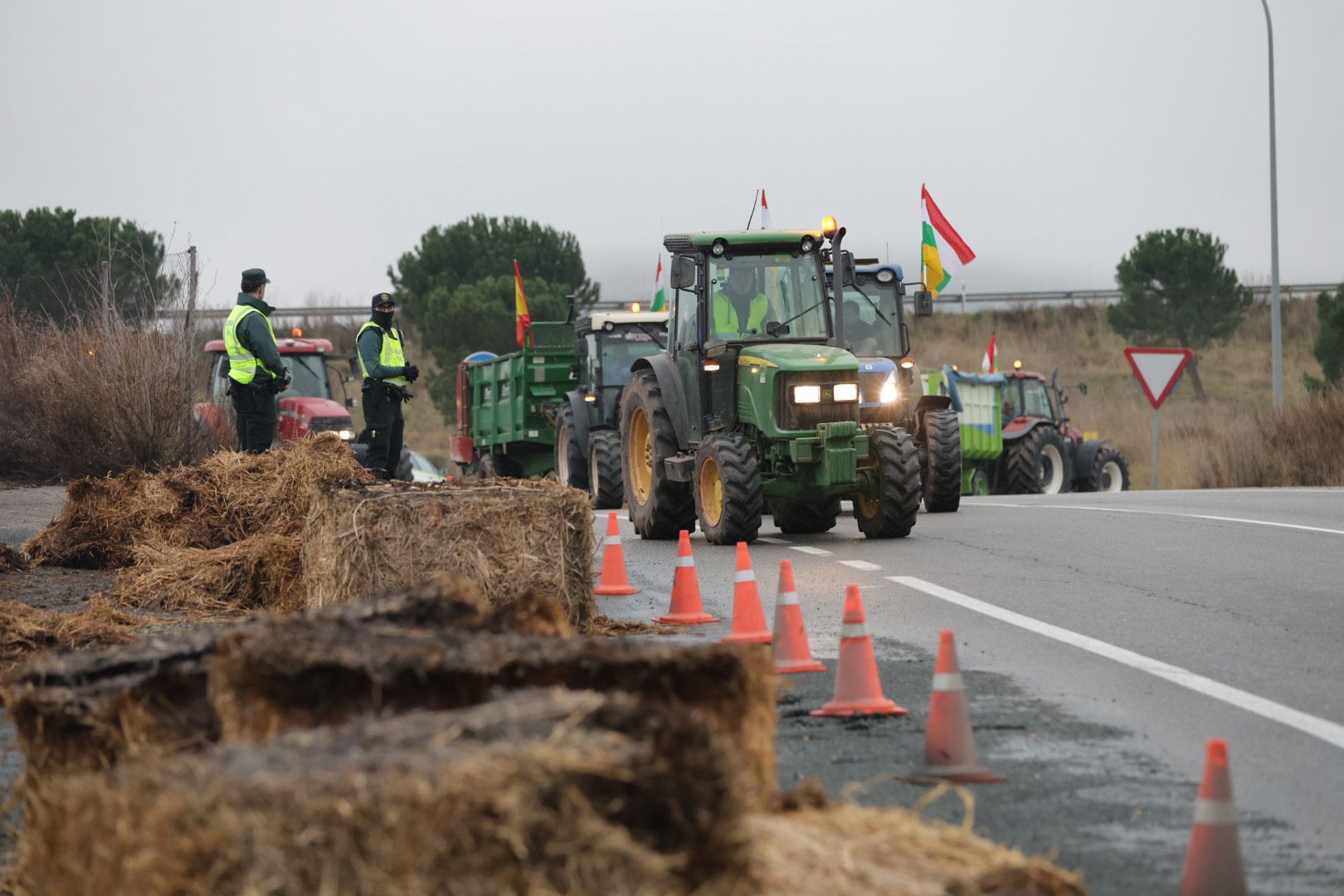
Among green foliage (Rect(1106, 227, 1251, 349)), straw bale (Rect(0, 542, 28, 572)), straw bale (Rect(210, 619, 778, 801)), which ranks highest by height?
green foliage (Rect(1106, 227, 1251, 349))

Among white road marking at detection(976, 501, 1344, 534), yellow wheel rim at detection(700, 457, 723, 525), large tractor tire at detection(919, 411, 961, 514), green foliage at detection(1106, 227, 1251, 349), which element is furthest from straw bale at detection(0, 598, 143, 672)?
green foliage at detection(1106, 227, 1251, 349)

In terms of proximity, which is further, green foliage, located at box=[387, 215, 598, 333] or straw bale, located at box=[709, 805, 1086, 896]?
green foliage, located at box=[387, 215, 598, 333]

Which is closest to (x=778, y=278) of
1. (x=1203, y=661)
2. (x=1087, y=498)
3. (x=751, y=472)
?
(x=751, y=472)

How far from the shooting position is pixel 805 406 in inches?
585

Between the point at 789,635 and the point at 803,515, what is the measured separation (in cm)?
841

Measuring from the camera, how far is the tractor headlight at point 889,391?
60.5 ft

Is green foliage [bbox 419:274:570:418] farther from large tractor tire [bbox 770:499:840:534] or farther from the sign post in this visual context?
large tractor tire [bbox 770:499:840:534]

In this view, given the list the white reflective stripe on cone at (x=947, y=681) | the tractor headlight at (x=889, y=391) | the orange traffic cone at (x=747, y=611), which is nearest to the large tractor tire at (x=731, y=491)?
the tractor headlight at (x=889, y=391)

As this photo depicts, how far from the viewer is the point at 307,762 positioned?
3195 millimetres

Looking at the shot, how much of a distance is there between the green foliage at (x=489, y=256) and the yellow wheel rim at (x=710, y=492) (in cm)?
4170

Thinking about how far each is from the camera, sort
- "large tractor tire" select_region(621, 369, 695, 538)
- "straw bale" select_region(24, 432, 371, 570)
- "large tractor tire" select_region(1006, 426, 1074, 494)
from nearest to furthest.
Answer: "straw bale" select_region(24, 432, 371, 570)
"large tractor tire" select_region(621, 369, 695, 538)
"large tractor tire" select_region(1006, 426, 1074, 494)

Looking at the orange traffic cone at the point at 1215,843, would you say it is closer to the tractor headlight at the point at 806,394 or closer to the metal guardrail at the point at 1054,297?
the tractor headlight at the point at 806,394

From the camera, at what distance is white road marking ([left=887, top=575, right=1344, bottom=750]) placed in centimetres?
648

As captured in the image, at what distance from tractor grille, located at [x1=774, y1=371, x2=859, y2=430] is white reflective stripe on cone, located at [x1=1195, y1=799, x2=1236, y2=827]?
10.6 meters
